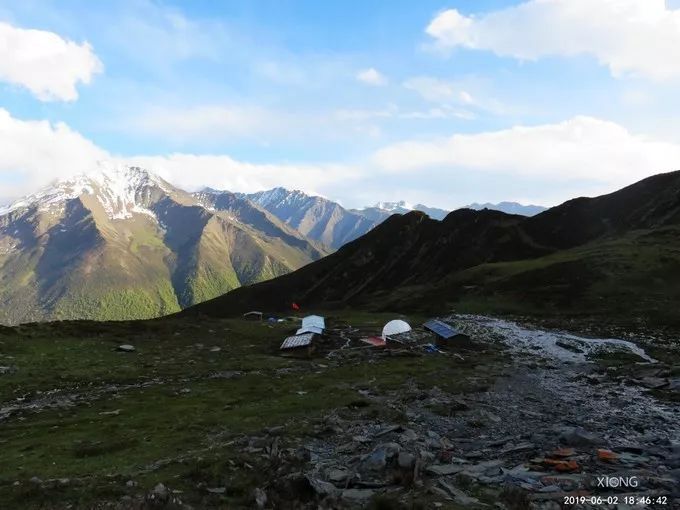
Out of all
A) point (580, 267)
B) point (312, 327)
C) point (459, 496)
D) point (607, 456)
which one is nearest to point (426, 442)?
point (459, 496)

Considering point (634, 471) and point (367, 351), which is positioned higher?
point (634, 471)

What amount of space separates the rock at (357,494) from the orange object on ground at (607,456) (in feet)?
35.0

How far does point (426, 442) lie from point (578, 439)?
7.43 m

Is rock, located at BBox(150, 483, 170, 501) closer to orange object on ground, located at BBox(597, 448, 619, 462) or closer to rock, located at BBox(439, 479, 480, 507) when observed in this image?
rock, located at BBox(439, 479, 480, 507)

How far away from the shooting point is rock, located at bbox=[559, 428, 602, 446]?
2473 cm

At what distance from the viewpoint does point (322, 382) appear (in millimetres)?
50188

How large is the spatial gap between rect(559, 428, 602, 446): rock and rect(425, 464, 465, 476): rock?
6.62 metres

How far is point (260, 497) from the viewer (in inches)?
733

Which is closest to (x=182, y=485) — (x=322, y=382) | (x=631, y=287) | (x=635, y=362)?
(x=322, y=382)

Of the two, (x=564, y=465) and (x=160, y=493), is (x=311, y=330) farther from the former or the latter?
(x=160, y=493)

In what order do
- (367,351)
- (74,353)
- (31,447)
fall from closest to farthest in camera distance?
(31,447) → (74,353) → (367,351)

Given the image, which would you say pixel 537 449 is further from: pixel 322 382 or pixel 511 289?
pixel 511 289

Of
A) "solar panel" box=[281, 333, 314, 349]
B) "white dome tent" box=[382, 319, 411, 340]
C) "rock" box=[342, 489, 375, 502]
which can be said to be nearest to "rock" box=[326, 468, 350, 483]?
"rock" box=[342, 489, 375, 502]

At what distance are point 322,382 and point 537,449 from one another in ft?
92.9
